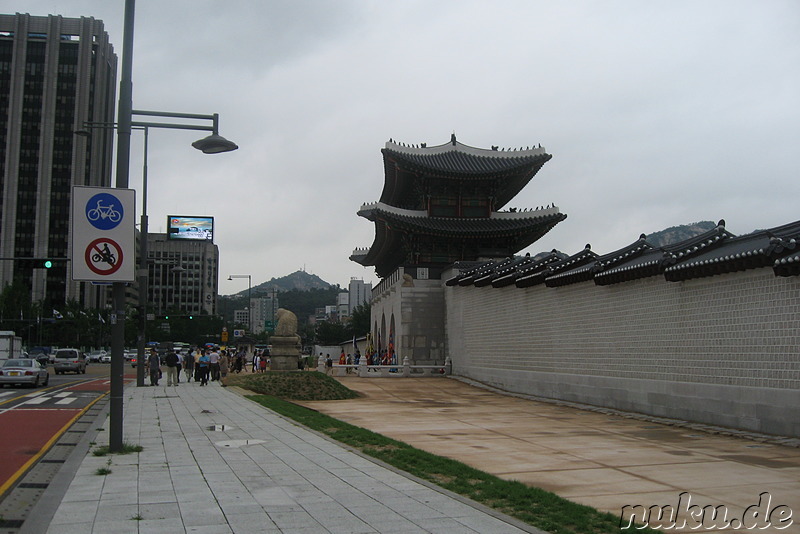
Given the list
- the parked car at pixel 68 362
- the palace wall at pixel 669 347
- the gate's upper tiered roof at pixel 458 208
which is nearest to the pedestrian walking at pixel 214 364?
the gate's upper tiered roof at pixel 458 208

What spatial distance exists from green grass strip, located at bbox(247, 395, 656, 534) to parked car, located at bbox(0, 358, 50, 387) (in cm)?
2171

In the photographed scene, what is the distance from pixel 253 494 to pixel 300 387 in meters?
17.6

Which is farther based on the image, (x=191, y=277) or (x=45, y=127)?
(x=191, y=277)

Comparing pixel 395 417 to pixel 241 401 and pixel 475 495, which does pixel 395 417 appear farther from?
pixel 475 495

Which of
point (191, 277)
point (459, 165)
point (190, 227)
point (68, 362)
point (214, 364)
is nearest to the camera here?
point (214, 364)

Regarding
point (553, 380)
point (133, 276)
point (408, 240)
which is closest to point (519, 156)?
point (408, 240)

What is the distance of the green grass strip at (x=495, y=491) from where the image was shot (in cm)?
650

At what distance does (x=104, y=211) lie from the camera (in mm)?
10930

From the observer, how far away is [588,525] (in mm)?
6418

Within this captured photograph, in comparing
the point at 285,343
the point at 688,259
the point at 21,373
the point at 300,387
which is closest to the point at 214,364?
the point at 285,343

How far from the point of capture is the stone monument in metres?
38.7

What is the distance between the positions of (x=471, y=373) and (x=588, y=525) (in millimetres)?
27716

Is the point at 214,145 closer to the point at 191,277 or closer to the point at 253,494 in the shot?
the point at 253,494

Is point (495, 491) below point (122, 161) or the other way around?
below
